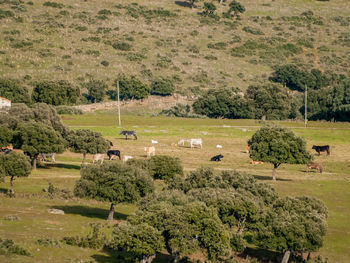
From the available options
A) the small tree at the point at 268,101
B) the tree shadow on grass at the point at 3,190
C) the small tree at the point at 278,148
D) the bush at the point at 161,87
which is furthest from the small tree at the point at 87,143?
the bush at the point at 161,87

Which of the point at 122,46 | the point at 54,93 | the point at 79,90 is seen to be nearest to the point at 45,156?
the point at 54,93

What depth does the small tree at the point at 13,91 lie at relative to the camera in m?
135

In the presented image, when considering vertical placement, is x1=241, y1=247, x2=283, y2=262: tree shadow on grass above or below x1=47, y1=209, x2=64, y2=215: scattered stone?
below

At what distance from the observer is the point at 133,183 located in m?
49.0

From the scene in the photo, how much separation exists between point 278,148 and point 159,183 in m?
14.9

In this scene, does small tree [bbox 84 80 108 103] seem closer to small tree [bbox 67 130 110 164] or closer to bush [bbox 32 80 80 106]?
bush [bbox 32 80 80 106]

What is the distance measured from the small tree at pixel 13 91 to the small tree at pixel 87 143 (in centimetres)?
6394

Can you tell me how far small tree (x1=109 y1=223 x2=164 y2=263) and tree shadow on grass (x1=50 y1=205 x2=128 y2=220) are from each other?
13710mm

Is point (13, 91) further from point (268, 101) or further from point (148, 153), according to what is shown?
point (148, 153)

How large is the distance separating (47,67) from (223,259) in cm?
14000

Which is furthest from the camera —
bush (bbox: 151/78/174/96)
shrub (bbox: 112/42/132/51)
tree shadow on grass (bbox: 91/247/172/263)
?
shrub (bbox: 112/42/132/51)

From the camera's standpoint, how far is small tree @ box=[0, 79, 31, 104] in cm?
13488

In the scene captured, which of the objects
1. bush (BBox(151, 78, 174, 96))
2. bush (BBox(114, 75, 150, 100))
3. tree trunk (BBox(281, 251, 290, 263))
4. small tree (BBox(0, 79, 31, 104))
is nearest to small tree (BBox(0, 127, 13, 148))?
tree trunk (BBox(281, 251, 290, 263))

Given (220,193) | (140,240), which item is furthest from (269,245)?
(140,240)
